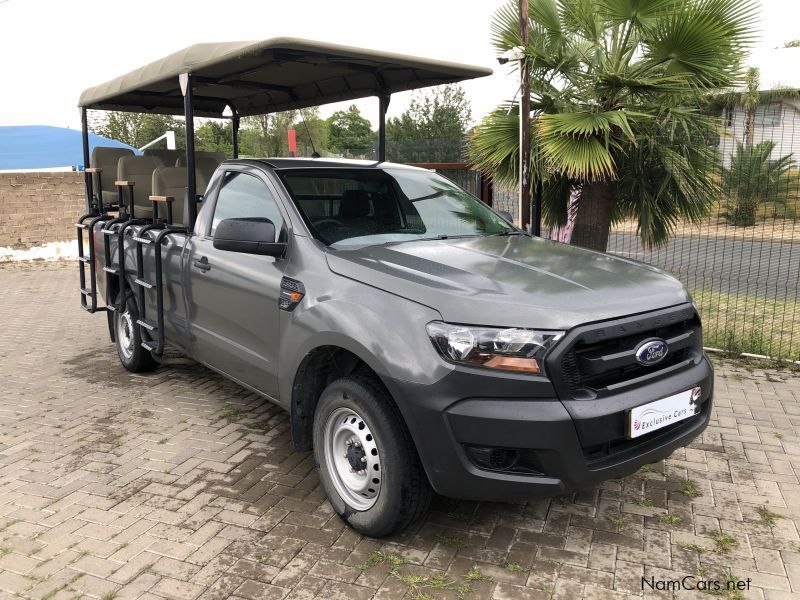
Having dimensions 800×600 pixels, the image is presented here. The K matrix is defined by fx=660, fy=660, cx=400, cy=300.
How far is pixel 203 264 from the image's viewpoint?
4582 millimetres

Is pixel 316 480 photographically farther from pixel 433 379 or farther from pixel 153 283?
pixel 153 283

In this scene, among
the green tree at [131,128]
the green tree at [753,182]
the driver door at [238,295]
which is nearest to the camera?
the driver door at [238,295]

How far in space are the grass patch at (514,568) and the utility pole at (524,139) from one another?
4109 mm

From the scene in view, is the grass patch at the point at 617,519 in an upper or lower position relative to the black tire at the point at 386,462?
lower

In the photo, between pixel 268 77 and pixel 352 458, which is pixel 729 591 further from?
pixel 268 77

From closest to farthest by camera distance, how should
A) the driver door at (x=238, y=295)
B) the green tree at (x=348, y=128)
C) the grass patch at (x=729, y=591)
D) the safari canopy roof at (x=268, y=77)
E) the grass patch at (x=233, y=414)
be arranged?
the grass patch at (x=729, y=591)
the driver door at (x=238, y=295)
the safari canopy roof at (x=268, y=77)
the grass patch at (x=233, y=414)
the green tree at (x=348, y=128)

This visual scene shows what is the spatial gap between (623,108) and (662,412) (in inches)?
178

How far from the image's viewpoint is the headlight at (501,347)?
273 cm

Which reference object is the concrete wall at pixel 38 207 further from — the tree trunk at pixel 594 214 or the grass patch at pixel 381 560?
the grass patch at pixel 381 560

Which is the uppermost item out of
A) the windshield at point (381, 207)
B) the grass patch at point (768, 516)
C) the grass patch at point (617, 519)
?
the windshield at point (381, 207)

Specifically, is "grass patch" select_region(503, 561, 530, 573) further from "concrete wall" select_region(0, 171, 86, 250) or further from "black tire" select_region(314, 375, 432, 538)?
"concrete wall" select_region(0, 171, 86, 250)

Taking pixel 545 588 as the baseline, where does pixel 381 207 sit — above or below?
above

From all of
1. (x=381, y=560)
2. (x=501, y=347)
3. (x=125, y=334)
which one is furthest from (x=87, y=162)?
(x=501, y=347)

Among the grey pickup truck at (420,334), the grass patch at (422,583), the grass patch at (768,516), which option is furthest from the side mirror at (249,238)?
the grass patch at (768,516)
